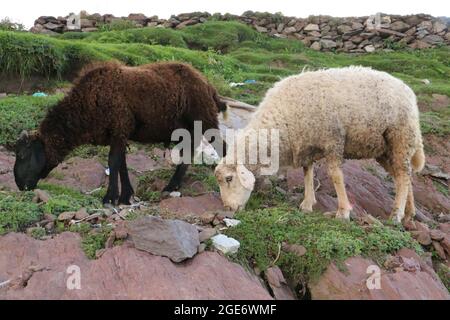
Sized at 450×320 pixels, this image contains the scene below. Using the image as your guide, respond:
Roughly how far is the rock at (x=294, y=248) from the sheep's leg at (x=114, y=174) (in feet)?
9.55

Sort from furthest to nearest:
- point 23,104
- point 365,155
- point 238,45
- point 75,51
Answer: point 238,45, point 75,51, point 23,104, point 365,155

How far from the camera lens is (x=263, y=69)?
63.8 ft

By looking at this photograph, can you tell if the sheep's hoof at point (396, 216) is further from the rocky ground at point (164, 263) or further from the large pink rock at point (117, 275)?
the large pink rock at point (117, 275)

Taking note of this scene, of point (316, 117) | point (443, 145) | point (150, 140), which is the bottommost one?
point (443, 145)

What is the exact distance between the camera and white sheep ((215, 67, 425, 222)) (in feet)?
24.9

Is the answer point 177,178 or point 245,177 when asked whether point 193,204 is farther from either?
point 177,178

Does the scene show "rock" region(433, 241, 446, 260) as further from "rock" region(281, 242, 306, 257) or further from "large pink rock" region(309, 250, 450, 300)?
"rock" region(281, 242, 306, 257)

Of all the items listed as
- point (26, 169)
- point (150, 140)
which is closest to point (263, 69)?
point (150, 140)

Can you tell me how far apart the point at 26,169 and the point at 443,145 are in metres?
8.90

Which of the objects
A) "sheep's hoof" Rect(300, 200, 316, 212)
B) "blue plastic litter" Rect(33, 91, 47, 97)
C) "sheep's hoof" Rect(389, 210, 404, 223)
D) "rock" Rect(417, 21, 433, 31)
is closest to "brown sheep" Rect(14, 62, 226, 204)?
"sheep's hoof" Rect(300, 200, 316, 212)

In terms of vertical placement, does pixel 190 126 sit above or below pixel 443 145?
above

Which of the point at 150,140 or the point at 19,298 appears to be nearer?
the point at 19,298

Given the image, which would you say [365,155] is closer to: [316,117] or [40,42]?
[316,117]

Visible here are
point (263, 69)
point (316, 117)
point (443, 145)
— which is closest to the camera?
point (316, 117)
